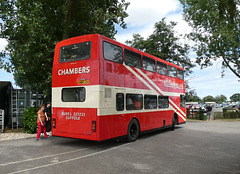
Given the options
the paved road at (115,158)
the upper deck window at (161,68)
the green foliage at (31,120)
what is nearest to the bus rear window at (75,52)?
the paved road at (115,158)

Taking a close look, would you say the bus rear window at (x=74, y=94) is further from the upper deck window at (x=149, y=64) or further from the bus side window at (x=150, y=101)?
the upper deck window at (x=149, y=64)

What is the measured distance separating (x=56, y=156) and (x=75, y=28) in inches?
364

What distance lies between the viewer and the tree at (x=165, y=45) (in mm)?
27969

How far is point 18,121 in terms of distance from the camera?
12.7 m

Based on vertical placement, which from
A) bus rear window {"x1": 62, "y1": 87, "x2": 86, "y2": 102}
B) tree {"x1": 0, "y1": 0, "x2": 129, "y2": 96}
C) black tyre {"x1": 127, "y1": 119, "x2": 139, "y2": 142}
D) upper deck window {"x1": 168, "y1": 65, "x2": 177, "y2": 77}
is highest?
tree {"x1": 0, "y1": 0, "x2": 129, "y2": 96}

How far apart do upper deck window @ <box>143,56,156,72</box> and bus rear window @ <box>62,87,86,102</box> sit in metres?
3.79

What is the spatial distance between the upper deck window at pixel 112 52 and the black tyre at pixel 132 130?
275cm

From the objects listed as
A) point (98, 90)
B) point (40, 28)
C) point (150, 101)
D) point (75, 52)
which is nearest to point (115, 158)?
point (98, 90)

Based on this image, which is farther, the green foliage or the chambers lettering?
the green foliage

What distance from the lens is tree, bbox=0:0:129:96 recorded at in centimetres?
1127

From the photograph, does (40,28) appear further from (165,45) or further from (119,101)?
(165,45)

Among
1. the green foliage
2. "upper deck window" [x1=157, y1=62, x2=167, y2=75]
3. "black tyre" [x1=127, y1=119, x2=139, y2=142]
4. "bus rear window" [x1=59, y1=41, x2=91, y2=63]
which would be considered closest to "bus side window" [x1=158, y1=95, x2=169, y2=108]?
"upper deck window" [x1=157, y1=62, x2=167, y2=75]

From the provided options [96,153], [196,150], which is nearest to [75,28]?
[96,153]

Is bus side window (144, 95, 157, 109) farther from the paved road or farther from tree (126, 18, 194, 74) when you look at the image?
tree (126, 18, 194, 74)
